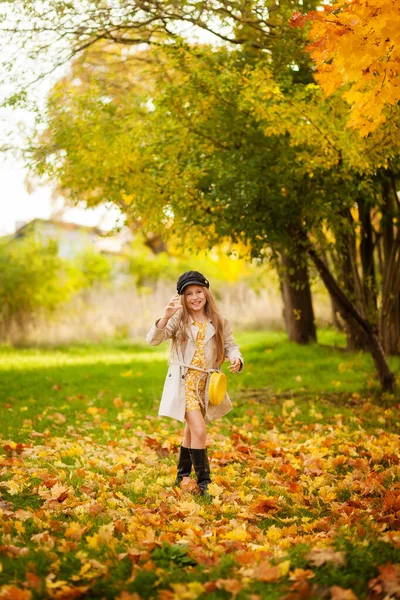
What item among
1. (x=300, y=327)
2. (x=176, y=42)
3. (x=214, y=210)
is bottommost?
(x=300, y=327)

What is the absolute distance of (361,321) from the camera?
8.81m

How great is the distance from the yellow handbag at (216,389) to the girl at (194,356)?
12 cm

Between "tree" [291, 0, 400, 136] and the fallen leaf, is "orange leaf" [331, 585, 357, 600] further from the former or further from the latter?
"tree" [291, 0, 400, 136]

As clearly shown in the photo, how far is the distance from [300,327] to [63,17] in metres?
6.74

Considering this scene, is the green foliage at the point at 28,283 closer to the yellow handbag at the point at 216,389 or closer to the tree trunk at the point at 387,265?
the tree trunk at the point at 387,265

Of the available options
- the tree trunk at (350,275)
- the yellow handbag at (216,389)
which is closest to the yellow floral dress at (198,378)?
the yellow handbag at (216,389)

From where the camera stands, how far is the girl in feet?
17.1

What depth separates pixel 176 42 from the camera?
8.05 m

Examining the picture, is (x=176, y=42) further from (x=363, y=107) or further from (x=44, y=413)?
(x=44, y=413)

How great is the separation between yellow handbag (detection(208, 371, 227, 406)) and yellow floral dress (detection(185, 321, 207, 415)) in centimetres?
12

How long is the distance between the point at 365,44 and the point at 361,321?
4272 mm

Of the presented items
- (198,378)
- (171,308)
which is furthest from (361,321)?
(171,308)

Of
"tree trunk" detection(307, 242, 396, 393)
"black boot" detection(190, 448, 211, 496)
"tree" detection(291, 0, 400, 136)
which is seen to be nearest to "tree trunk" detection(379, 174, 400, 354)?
"tree trunk" detection(307, 242, 396, 393)

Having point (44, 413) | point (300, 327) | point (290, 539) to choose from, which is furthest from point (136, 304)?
point (290, 539)
